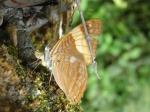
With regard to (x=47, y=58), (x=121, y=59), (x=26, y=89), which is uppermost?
(x=47, y=58)

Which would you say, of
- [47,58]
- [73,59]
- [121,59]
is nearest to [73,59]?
[73,59]

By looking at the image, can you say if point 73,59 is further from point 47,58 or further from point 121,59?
point 121,59

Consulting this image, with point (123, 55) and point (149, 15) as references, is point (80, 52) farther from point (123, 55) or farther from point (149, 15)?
point (149, 15)

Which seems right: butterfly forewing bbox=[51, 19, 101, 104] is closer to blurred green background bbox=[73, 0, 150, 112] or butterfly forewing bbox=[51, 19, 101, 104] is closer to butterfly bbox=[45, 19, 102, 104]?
butterfly bbox=[45, 19, 102, 104]

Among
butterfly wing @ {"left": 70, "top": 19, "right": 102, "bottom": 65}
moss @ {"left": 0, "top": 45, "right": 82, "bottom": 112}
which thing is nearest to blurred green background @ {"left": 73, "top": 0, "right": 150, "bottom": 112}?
butterfly wing @ {"left": 70, "top": 19, "right": 102, "bottom": 65}

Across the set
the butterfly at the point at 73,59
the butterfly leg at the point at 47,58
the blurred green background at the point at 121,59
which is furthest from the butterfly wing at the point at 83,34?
the blurred green background at the point at 121,59

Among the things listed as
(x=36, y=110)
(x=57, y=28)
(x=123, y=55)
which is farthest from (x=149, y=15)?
(x=36, y=110)

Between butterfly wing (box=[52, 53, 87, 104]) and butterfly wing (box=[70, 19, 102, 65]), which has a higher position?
butterfly wing (box=[70, 19, 102, 65])

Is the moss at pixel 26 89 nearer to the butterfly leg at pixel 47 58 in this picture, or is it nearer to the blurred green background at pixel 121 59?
the butterfly leg at pixel 47 58
